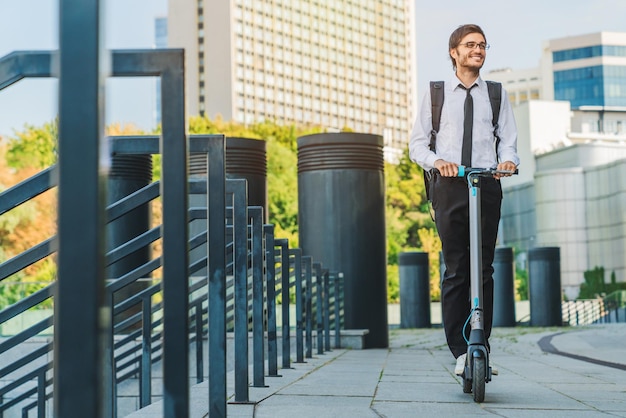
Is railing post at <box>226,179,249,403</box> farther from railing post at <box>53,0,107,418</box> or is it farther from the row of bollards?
the row of bollards

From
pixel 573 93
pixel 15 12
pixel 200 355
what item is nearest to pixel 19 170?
pixel 15 12

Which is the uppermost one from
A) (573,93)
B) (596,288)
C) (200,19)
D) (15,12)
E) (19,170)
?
(200,19)

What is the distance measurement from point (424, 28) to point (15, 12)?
408 feet

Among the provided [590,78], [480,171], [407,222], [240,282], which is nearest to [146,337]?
[240,282]

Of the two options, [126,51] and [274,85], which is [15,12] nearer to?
[126,51]

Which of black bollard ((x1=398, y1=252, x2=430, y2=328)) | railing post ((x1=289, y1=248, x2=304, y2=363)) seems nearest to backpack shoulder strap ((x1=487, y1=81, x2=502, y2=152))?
railing post ((x1=289, y1=248, x2=304, y2=363))

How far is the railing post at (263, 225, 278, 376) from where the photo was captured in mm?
6098

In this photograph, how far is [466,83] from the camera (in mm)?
4867

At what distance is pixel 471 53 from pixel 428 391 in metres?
1.63

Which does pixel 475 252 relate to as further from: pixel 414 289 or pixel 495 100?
pixel 414 289

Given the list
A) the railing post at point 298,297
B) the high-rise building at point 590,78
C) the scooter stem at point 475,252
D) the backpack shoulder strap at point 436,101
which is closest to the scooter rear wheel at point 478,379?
the scooter stem at point 475,252

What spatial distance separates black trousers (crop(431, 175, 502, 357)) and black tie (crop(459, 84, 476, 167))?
13 cm

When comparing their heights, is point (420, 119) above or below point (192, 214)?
above

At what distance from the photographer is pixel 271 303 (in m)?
6.33
